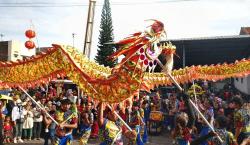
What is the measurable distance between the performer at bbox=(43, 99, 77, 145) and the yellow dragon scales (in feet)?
3.03

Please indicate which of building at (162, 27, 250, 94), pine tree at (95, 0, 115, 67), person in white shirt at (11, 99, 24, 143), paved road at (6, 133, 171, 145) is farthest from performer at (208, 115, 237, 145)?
pine tree at (95, 0, 115, 67)

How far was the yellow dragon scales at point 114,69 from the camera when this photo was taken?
5.48m

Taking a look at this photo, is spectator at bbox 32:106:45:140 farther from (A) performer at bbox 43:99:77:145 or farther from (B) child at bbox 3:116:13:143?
(A) performer at bbox 43:99:77:145

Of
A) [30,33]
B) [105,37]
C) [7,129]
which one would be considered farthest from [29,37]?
[105,37]

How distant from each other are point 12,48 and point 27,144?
74.9 ft

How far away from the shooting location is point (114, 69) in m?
5.65

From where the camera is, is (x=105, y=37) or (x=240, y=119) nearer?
(x=240, y=119)

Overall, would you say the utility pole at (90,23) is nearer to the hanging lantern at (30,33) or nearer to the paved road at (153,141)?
the hanging lantern at (30,33)

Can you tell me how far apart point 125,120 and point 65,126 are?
4.18 meters

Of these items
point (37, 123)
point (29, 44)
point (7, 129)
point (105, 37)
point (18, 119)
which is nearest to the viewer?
point (7, 129)

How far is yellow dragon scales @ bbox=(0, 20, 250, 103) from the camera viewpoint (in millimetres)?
5484

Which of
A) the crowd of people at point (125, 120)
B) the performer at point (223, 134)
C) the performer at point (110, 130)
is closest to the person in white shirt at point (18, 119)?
the crowd of people at point (125, 120)

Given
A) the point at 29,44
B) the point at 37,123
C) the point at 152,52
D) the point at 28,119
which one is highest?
the point at 29,44

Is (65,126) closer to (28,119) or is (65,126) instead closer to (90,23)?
(28,119)
